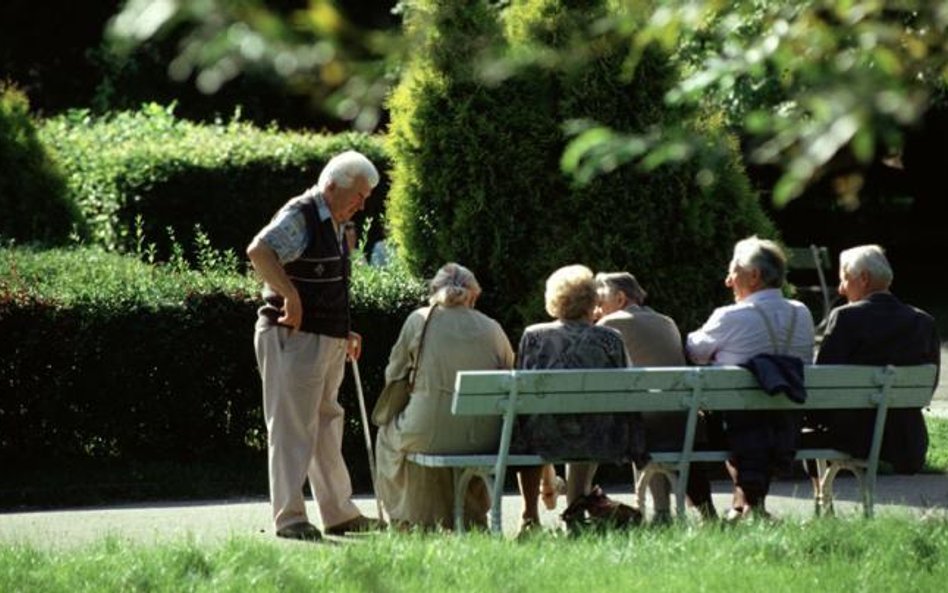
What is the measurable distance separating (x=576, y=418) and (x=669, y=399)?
1.37 ft

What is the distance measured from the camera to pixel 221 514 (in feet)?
Answer: 35.0

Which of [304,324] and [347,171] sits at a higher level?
[347,171]

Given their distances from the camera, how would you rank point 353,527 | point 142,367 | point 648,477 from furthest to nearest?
point 142,367 < point 648,477 < point 353,527

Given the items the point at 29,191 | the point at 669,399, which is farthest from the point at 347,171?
the point at 29,191

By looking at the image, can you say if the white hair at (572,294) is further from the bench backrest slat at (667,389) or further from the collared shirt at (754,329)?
the collared shirt at (754,329)

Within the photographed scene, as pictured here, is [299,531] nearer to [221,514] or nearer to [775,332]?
[221,514]

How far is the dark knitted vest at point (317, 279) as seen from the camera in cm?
957

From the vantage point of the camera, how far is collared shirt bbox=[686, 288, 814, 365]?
31.5 feet

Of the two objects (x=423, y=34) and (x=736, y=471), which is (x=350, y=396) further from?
(x=423, y=34)

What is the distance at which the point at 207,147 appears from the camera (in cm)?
2147

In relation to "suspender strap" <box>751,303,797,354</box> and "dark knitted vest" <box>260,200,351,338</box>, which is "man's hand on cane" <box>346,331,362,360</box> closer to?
"dark knitted vest" <box>260,200,351,338</box>

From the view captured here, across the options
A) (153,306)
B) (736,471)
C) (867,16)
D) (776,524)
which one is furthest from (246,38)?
(153,306)

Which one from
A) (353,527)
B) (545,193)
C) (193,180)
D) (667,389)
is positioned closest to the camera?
(667,389)

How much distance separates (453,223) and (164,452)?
222 centimetres
